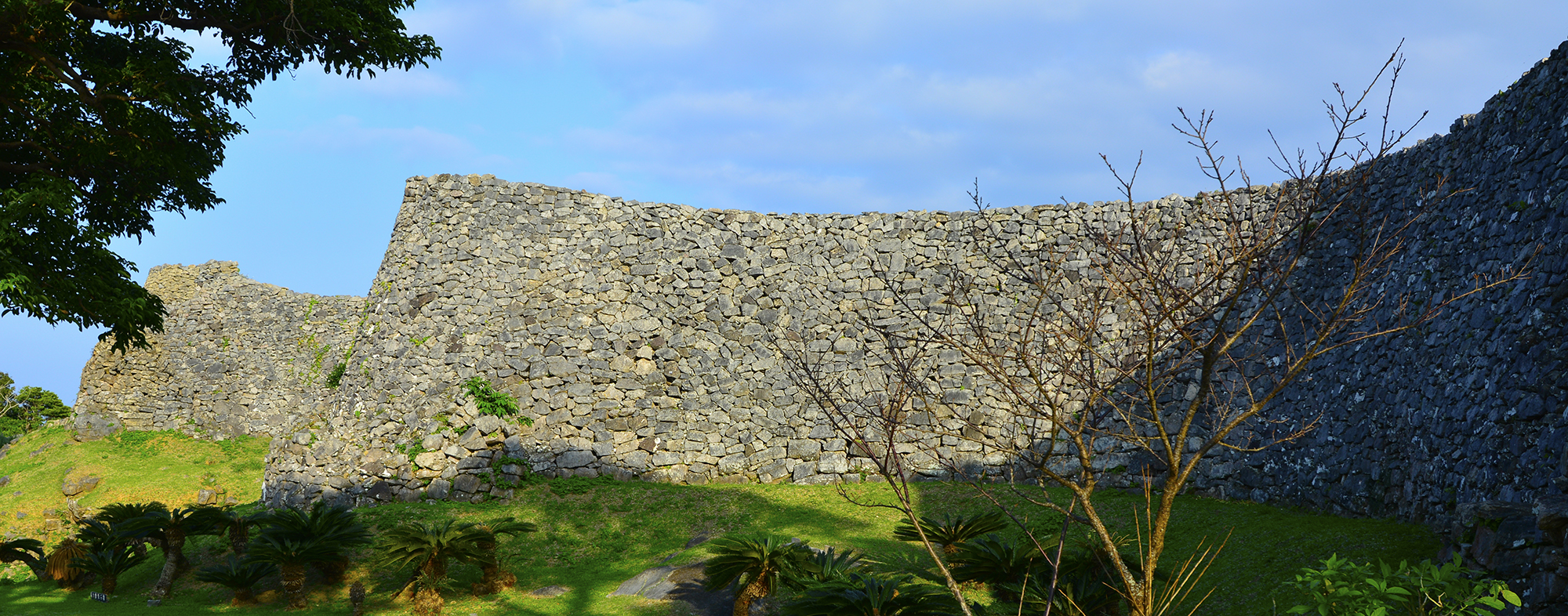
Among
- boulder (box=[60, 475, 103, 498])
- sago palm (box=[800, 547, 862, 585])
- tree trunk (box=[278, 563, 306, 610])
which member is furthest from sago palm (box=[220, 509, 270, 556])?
boulder (box=[60, 475, 103, 498])

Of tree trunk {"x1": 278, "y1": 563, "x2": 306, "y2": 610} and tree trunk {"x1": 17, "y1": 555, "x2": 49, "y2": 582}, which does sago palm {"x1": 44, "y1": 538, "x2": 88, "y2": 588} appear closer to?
tree trunk {"x1": 17, "y1": 555, "x2": 49, "y2": 582}

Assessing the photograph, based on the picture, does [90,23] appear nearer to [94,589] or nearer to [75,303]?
[75,303]

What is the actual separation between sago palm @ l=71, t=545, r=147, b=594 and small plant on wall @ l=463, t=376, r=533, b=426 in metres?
5.73

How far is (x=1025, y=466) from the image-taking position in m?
15.2

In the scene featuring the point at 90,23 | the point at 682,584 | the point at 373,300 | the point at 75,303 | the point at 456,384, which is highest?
the point at 90,23

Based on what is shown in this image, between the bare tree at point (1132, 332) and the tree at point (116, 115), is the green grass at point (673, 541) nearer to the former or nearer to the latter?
the bare tree at point (1132, 332)

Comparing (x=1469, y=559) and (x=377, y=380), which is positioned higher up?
(x=377, y=380)

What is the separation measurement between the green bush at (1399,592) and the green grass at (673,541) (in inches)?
71.2

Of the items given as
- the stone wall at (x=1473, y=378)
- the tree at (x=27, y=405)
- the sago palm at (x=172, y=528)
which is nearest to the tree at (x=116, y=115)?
the sago palm at (x=172, y=528)

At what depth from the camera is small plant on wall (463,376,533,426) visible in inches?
621

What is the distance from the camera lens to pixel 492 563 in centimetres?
1077

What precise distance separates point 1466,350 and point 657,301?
45.1 feet

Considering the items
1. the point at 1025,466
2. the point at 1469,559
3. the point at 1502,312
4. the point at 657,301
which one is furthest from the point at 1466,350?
the point at 657,301

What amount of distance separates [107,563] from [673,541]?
7.92 meters
